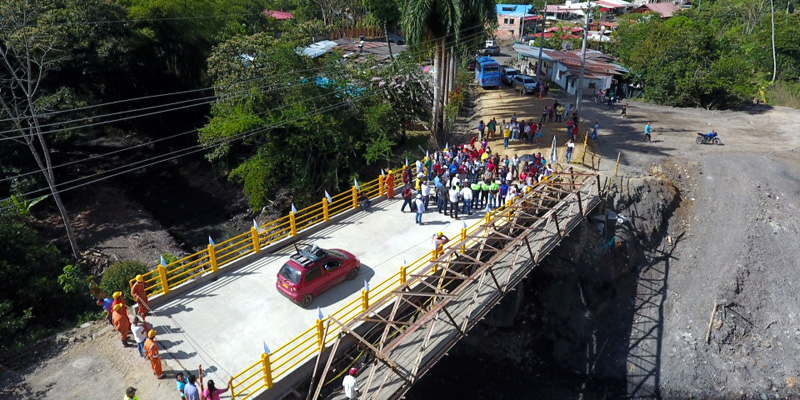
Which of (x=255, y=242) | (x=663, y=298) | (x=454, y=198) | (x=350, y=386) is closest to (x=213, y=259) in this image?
(x=255, y=242)

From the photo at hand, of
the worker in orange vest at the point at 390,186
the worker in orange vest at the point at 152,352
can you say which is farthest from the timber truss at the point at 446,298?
the worker in orange vest at the point at 390,186

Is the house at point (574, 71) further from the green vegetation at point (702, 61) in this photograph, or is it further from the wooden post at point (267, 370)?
the wooden post at point (267, 370)

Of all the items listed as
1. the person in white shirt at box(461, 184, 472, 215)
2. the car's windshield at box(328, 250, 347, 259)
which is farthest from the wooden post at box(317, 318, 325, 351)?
the person in white shirt at box(461, 184, 472, 215)

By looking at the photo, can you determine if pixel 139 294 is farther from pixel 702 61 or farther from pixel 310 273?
pixel 702 61

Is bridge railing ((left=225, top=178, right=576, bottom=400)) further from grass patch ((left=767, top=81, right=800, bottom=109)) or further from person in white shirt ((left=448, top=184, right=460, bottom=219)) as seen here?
grass patch ((left=767, top=81, right=800, bottom=109))

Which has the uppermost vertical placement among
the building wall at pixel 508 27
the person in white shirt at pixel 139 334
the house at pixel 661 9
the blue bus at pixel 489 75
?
the house at pixel 661 9
